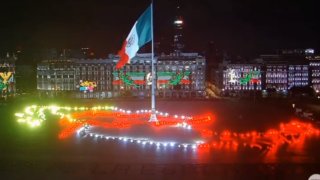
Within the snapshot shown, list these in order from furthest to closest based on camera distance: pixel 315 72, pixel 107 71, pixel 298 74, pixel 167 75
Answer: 1. pixel 315 72
2. pixel 298 74
3. pixel 107 71
4. pixel 167 75

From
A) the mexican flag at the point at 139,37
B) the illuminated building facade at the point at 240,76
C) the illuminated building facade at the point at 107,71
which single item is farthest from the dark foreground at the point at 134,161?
the illuminated building facade at the point at 240,76

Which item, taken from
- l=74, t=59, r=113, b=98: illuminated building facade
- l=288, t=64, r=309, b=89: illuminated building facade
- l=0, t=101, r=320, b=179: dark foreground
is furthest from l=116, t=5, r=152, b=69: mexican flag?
l=288, t=64, r=309, b=89: illuminated building facade

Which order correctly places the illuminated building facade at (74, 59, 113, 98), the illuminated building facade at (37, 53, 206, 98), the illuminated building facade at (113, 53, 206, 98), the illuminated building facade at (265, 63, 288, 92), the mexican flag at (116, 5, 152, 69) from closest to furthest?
the mexican flag at (116, 5, 152, 69)
the illuminated building facade at (113, 53, 206, 98)
the illuminated building facade at (37, 53, 206, 98)
the illuminated building facade at (74, 59, 113, 98)
the illuminated building facade at (265, 63, 288, 92)

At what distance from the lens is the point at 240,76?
11044cm

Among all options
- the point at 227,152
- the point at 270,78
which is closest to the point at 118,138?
the point at 227,152

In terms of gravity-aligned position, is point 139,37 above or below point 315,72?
below

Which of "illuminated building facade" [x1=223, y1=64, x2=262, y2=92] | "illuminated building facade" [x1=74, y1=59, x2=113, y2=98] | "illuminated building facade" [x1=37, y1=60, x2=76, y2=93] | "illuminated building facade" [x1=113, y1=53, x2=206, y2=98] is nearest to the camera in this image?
"illuminated building facade" [x1=113, y1=53, x2=206, y2=98]

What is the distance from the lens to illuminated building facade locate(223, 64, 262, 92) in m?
→ 107

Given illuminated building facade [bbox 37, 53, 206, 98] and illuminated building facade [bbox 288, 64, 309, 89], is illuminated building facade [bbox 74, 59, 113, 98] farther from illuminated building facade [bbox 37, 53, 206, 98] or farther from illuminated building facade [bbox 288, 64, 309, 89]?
illuminated building facade [bbox 288, 64, 309, 89]

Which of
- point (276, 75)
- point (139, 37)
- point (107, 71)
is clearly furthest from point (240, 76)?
point (139, 37)

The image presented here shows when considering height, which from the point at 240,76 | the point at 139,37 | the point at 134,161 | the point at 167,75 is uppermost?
the point at 139,37

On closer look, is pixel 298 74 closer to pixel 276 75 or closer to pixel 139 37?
pixel 276 75

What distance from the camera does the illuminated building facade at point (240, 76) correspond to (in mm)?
106644

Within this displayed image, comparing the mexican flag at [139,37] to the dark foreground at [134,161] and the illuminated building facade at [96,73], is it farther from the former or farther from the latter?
the illuminated building facade at [96,73]
